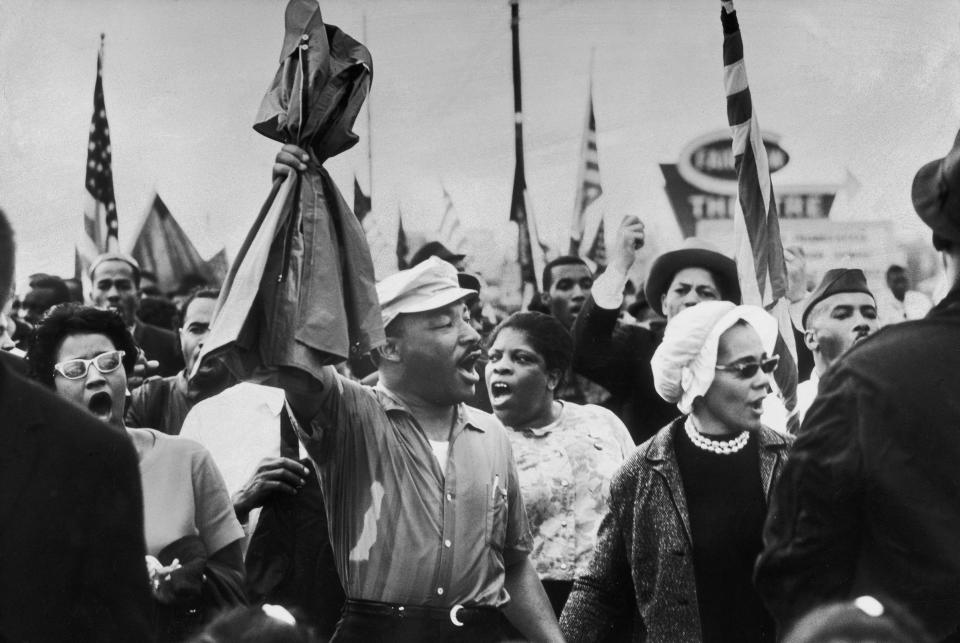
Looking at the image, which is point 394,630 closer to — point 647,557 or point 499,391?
point 647,557

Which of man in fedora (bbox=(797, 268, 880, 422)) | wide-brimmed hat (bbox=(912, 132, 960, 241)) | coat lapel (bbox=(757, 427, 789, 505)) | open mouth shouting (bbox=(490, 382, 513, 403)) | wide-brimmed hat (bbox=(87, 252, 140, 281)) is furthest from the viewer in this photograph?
wide-brimmed hat (bbox=(87, 252, 140, 281))

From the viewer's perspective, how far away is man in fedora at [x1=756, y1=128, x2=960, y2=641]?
101 inches

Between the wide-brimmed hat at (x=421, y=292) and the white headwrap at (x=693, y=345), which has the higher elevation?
the wide-brimmed hat at (x=421, y=292)

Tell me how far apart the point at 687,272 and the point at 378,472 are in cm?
195

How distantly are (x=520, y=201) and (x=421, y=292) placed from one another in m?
2.55

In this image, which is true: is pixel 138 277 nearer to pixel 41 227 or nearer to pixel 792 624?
pixel 41 227

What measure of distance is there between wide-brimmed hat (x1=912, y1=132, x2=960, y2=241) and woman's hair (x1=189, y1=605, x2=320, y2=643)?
4.53ft

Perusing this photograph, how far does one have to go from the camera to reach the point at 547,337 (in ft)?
17.0

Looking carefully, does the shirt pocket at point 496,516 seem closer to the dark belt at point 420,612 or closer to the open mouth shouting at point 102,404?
the dark belt at point 420,612

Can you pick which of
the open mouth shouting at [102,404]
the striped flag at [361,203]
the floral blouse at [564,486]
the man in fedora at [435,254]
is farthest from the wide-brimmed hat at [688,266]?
the open mouth shouting at [102,404]

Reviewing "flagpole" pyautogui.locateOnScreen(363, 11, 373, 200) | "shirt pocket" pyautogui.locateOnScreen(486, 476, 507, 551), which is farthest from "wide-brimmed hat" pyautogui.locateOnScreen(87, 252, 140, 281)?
"shirt pocket" pyautogui.locateOnScreen(486, 476, 507, 551)

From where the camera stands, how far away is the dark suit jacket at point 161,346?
19.1 feet

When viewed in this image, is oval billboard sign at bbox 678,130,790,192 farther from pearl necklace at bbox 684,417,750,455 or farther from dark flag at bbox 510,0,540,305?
pearl necklace at bbox 684,417,750,455

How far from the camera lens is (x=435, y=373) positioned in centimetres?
→ 442
